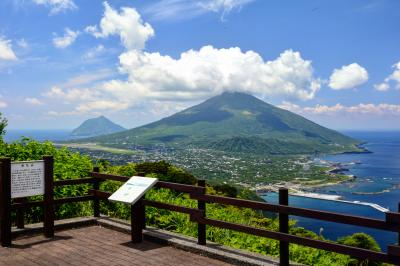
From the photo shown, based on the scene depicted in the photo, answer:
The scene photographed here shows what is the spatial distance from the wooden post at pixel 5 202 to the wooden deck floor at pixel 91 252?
248 millimetres

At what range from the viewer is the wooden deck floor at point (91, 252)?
25.7ft

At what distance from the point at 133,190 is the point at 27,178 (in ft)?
8.64

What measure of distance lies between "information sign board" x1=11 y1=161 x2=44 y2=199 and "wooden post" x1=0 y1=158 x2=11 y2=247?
141mm

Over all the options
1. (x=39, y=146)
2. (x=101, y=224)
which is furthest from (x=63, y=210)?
(x=39, y=146)

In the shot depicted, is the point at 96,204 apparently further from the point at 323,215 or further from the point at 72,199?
the point at 323,215

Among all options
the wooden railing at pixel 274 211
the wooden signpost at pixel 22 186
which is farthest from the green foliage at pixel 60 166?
the wooden signpost at pixel 22 186

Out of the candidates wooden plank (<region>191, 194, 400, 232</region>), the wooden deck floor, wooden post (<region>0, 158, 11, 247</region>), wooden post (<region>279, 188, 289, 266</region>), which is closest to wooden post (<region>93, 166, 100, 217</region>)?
the wooden deck floor

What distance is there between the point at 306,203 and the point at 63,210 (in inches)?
5225

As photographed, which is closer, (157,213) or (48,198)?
(48,198)

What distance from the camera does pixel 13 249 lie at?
8680mm

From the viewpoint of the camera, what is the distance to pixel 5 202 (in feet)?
29.6

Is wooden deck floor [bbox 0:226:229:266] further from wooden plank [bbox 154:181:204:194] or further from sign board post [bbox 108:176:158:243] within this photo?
wooden plank [bbox 154:181:204:194]

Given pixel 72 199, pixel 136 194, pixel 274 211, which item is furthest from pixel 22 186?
pixel 274 211

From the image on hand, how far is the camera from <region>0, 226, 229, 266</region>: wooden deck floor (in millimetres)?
7824
